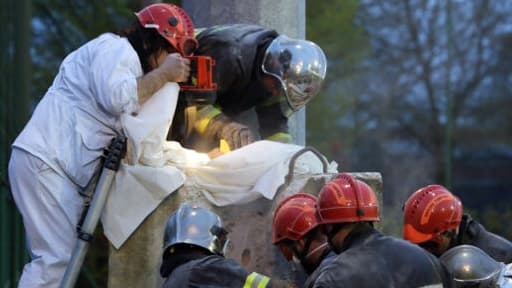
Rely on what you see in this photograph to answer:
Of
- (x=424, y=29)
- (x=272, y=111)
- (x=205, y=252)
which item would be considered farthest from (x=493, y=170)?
(x=205, y=252)

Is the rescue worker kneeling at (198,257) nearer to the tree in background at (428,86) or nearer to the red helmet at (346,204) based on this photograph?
the red helmet at (346,204)

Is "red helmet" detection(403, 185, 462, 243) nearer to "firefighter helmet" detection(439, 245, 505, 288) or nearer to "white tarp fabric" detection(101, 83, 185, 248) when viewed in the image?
"firefighter helmet" detection(439, 245, 505, 288)

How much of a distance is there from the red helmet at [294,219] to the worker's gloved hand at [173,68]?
87cm

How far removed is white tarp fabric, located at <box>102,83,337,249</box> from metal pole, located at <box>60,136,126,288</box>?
9 centimetres

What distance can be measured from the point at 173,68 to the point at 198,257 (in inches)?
51.5

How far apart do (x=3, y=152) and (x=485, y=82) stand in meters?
13.6

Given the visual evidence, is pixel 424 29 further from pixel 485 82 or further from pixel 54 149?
pixel 54 149

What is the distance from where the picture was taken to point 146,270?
6090 mm

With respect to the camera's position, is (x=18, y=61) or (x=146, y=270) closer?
(x=146, y=270)

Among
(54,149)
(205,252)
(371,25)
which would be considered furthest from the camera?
(371,25)

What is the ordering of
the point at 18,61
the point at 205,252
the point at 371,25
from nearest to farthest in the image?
the point at 205,252 → the point at 18,61 → the point at 371,25

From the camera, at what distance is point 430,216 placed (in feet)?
20.8

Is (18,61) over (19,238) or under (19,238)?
over

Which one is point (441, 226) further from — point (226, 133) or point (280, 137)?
point (226, 133)
